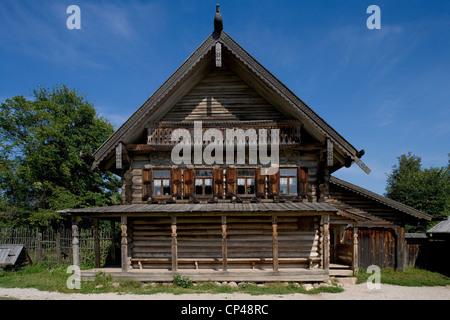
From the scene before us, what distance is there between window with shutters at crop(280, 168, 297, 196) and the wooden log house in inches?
2.2

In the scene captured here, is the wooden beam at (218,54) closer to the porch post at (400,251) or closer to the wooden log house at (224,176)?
the wooden log house at (224,176)

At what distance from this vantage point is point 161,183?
1524cm

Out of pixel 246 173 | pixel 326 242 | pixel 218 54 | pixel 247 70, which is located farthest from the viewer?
pixel 246 173

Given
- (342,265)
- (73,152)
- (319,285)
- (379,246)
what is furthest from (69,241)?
(379,246)

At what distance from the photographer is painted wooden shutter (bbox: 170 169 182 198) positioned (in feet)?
48.8

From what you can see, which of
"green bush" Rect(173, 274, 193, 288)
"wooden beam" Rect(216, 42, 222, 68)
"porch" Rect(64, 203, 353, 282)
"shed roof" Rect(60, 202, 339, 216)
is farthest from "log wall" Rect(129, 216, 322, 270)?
"wooden beam" Rect(216, 42, 222, 68)

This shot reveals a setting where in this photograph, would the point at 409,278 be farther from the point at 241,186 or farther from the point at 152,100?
the point at 152,100

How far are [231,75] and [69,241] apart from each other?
637 inches

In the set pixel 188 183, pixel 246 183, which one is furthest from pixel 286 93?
pixel 188 183

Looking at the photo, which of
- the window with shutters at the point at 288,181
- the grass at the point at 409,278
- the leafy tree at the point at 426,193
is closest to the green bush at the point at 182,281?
the window with shutters at the point at 288,181

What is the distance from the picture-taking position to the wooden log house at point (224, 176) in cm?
1405

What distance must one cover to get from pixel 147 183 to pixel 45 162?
1966cm

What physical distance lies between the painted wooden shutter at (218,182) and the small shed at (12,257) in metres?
13.2

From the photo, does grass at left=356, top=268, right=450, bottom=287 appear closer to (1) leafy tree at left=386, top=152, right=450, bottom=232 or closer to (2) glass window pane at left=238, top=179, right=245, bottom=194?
(2) glass window pane at left=238, top=179, right=245, bottom=194
